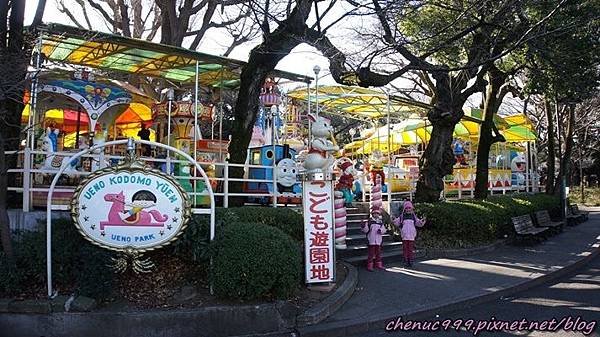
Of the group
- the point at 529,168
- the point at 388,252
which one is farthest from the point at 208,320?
the point at 529,168

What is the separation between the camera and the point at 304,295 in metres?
7.58

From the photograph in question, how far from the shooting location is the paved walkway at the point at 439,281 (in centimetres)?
718

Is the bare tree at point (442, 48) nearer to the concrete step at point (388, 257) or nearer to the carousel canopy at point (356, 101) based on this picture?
the carousel canopy at point (356, 101)

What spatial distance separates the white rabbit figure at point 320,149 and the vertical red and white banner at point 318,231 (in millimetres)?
284

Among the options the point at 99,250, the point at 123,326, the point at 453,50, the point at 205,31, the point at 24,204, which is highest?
the point at 205,31

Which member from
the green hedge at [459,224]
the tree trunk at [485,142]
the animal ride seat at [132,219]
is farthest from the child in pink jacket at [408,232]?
the tree trunk at [485,142]

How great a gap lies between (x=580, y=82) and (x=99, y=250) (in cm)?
1403

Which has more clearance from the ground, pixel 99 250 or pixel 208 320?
pixel 99 250

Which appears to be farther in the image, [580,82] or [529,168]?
[529,168]

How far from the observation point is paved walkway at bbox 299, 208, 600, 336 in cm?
718

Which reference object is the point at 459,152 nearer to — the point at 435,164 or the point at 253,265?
the point at 435,164

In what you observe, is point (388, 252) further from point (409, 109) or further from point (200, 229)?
point (409, 109)

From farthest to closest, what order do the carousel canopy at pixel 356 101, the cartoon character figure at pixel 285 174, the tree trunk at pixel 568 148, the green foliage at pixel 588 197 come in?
1. the green foliage at pixel 588 197
2. the tree trunk at pixel 568 148
3. the carousel canopy at pixel 356 101
4. the cartoon character figure at pixel 285 174

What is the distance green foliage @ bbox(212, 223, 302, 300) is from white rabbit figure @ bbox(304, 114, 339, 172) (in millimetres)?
1523
